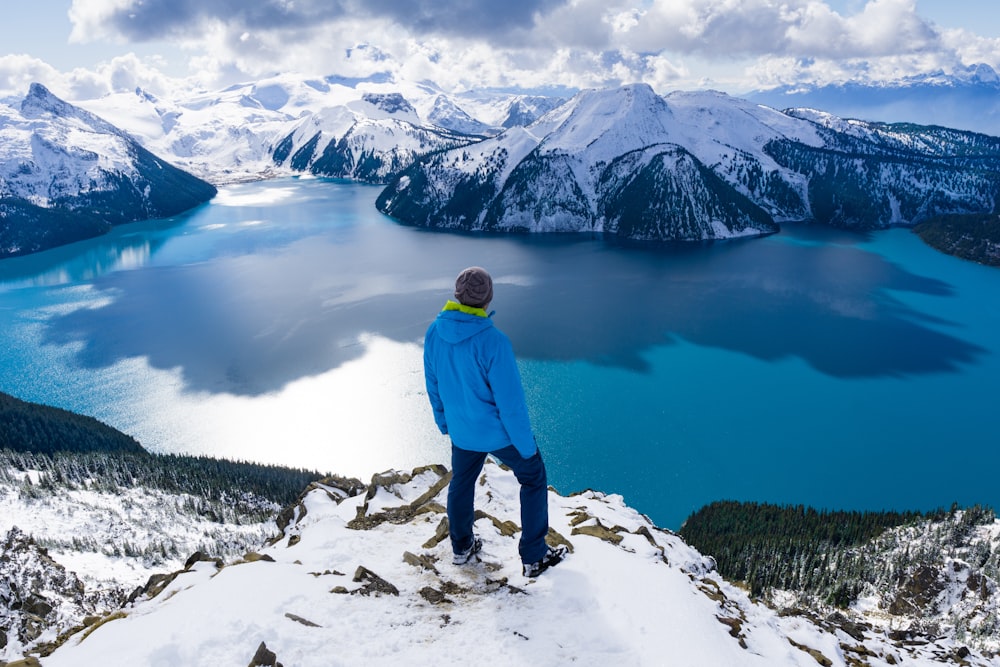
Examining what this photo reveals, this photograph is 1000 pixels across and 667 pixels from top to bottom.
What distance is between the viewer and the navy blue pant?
855cm

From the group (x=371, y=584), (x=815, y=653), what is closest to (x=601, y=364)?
(x=815, y=653)

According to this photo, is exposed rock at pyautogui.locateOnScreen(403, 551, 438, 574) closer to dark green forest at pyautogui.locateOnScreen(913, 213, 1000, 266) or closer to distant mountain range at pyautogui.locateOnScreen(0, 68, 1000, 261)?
distant mountain range at pyautogui.locateOnScreen(0, 68, 1000, 261)

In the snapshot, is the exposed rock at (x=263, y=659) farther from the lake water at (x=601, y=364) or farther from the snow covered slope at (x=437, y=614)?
the lake water at (x=601, y=364)

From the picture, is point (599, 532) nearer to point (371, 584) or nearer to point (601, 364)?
point (371, 584)

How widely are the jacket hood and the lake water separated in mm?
34765

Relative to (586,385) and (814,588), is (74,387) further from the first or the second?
(814,588)

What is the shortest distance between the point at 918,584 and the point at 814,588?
480 centimetres

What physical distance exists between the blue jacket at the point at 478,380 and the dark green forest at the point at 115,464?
120 ft

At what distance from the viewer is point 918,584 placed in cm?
2520

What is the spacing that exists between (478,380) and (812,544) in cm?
3327

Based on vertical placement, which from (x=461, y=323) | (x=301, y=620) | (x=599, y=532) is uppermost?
(x=461, y=323)

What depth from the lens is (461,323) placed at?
309 inches

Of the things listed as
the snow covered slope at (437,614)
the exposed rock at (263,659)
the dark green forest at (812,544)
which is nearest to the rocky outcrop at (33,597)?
the snow covered slope at (437,614)

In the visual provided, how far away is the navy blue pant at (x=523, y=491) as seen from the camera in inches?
336
